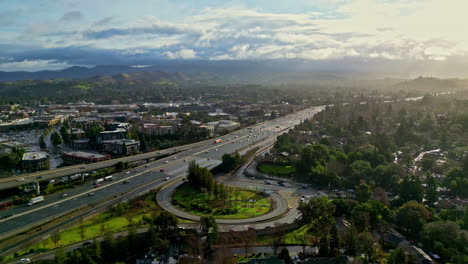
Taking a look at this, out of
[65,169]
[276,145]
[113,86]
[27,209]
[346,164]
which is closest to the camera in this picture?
[27,209]

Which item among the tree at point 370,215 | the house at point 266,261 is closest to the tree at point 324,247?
the house at point 266,261

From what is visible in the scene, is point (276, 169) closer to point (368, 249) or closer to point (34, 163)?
point (368, 249)

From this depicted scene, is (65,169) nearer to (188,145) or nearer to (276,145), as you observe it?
(188,145)

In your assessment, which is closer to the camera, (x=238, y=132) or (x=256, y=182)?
(x=256, y=182)

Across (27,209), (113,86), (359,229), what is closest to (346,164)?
(359,229)

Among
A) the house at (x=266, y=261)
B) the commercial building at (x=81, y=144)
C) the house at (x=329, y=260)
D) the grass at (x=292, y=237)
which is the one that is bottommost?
the grass at (x=292, y=237)

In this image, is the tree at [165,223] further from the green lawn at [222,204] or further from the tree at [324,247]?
the tree at [324,247]

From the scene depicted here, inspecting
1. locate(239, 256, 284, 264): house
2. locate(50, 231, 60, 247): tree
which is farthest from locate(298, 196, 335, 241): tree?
locate(50, 231, 60, 247): tree

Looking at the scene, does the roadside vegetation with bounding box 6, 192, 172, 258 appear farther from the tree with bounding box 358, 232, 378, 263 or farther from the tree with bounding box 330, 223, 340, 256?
the tree with bounding box 358, 232, 378, 263
